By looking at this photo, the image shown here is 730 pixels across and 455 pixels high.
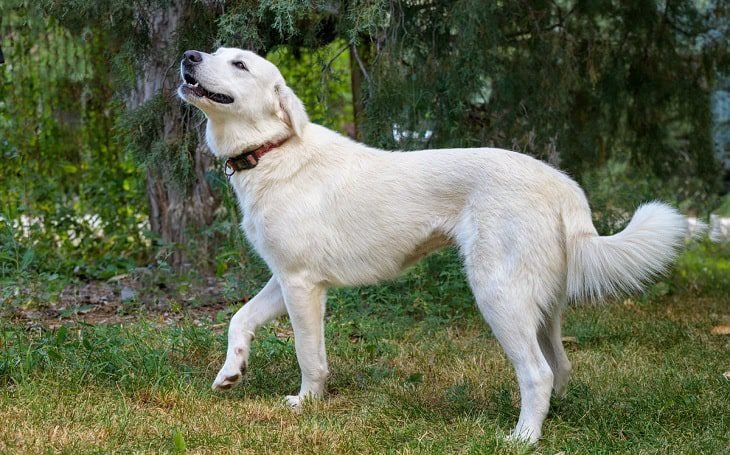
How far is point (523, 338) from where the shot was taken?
11.8 ft

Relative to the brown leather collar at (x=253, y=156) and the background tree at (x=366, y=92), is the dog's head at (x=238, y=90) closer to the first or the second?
the brown leather collar at (x=253, y=156)

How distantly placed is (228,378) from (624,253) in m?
1.80

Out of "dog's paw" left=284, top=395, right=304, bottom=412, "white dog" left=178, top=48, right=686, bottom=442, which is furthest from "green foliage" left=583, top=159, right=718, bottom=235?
"dog's paw" left=284, top=395, right=304, bottom=412

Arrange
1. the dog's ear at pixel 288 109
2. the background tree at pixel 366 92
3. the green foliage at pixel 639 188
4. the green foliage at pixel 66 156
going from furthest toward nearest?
the green foliage at pixel 66 156, the green foliage at pixel 639 188, the background tree at pixel 366 92, the dog's ear at pixel 288 109

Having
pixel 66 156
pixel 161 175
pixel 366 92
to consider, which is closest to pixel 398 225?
pixel 366 92

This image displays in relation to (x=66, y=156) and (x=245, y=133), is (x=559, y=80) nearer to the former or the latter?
(x=245, y=133)

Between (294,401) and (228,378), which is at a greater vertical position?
(228,378)

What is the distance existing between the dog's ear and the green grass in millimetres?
1267

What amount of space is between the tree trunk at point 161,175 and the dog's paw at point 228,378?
2043 millimetres

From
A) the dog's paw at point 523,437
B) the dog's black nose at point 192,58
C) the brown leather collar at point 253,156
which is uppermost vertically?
the dog's black nose at point 192,58

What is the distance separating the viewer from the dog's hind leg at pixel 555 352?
157 inches

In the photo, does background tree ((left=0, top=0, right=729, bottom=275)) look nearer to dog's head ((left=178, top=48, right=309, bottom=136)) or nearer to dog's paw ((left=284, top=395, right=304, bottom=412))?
dog's head ((left=178, top=48, right=309, bottom=136))

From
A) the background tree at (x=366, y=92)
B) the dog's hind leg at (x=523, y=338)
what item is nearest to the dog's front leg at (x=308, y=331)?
the dog's hind leg at (x=523, y=338)

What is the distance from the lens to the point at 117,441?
3.41m
